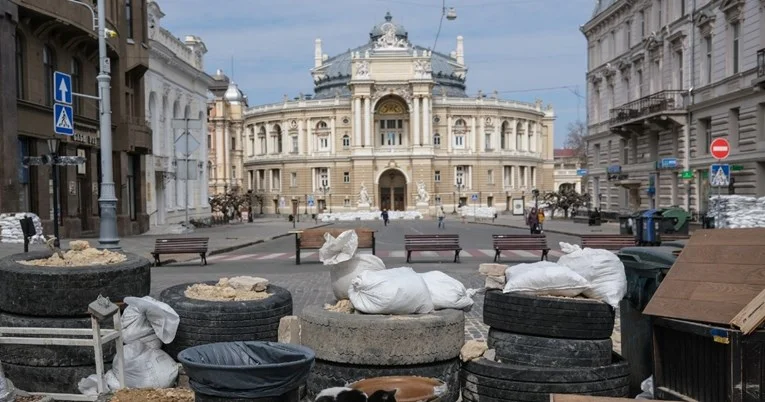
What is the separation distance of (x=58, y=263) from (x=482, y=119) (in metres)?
94.9

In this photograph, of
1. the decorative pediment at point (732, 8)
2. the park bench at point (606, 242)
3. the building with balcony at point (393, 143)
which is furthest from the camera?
the building with balcony at point (393, 143)

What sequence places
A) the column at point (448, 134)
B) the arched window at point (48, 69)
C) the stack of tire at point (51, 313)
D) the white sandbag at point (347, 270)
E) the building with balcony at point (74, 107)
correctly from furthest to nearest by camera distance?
the column at point (448, 134)
the arched window at point (48, 69)
the building with balcony at point (74, 107)
the white sandbag at point (347, 270)
the stack of tire at point (51, 313)

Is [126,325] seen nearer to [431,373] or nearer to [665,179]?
[431,373]

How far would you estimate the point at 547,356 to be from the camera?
18.9ft

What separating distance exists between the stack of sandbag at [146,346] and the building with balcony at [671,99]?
2750cm

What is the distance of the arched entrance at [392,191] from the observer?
9888 centimetres

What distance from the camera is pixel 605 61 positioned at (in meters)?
47.9

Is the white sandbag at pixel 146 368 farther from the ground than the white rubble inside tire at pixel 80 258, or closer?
closer

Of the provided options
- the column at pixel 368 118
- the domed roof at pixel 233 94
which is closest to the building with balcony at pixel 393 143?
the column at pixel 368 118

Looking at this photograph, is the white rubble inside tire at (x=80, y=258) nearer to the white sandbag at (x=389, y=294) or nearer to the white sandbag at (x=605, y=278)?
the white sandbag at (x=389, y=294)

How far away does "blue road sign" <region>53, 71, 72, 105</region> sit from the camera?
1566 cm

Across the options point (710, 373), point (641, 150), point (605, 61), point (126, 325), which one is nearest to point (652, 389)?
point (710, 373)

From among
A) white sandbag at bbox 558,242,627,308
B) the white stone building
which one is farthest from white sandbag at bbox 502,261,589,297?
the white stone building

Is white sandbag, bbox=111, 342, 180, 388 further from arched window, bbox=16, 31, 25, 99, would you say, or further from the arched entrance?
the arched entrance
